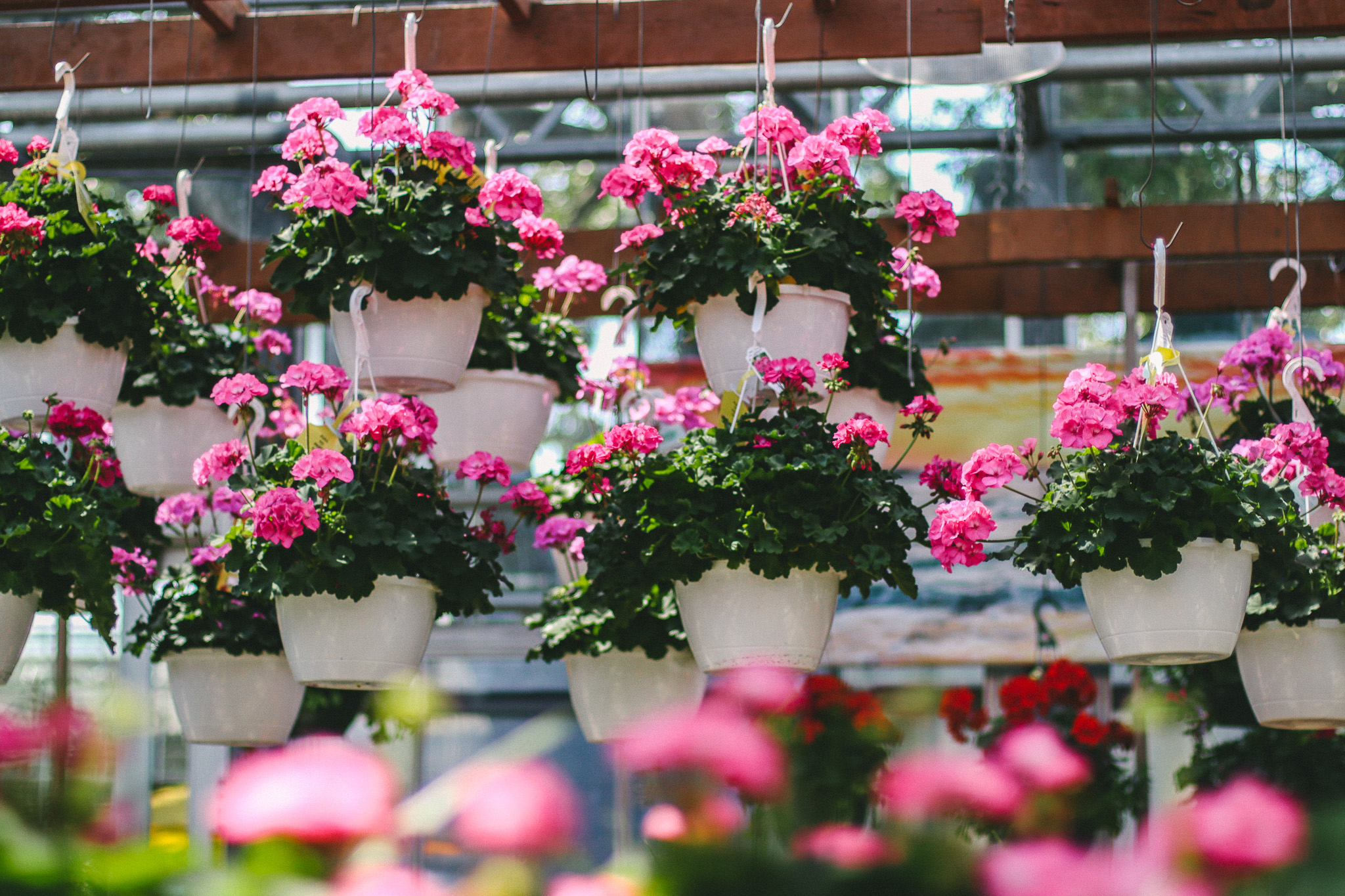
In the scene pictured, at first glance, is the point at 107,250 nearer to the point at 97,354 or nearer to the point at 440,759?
the point at 97,354

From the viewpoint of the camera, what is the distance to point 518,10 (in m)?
3.26

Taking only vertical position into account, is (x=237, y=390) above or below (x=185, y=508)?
above

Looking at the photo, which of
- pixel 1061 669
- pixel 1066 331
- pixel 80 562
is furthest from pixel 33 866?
pixel 1066 331

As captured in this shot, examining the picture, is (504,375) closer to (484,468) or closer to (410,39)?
(484,468)

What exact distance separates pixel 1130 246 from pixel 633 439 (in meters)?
2.17

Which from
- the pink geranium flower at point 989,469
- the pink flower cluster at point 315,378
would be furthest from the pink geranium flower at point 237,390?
the pink geranium flower at point 989,469

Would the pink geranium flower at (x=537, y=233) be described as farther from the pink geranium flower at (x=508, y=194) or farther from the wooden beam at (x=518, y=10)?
the wooden beam at (x=518, y=10)

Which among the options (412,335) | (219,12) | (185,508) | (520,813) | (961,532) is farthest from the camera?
(219,12)

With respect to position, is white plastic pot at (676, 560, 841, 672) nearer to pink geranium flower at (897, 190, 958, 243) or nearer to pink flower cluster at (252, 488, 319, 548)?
pink flower cluster at (252, 488, 319, 548)

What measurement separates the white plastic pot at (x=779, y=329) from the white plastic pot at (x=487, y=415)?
52 centimetres

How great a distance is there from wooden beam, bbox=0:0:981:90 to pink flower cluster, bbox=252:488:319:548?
118 cm

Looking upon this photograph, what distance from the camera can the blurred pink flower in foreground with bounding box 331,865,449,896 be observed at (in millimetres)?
656

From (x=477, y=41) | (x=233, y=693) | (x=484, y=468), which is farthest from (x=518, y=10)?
(x=233, y=693)

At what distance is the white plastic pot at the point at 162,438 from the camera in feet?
9.78
